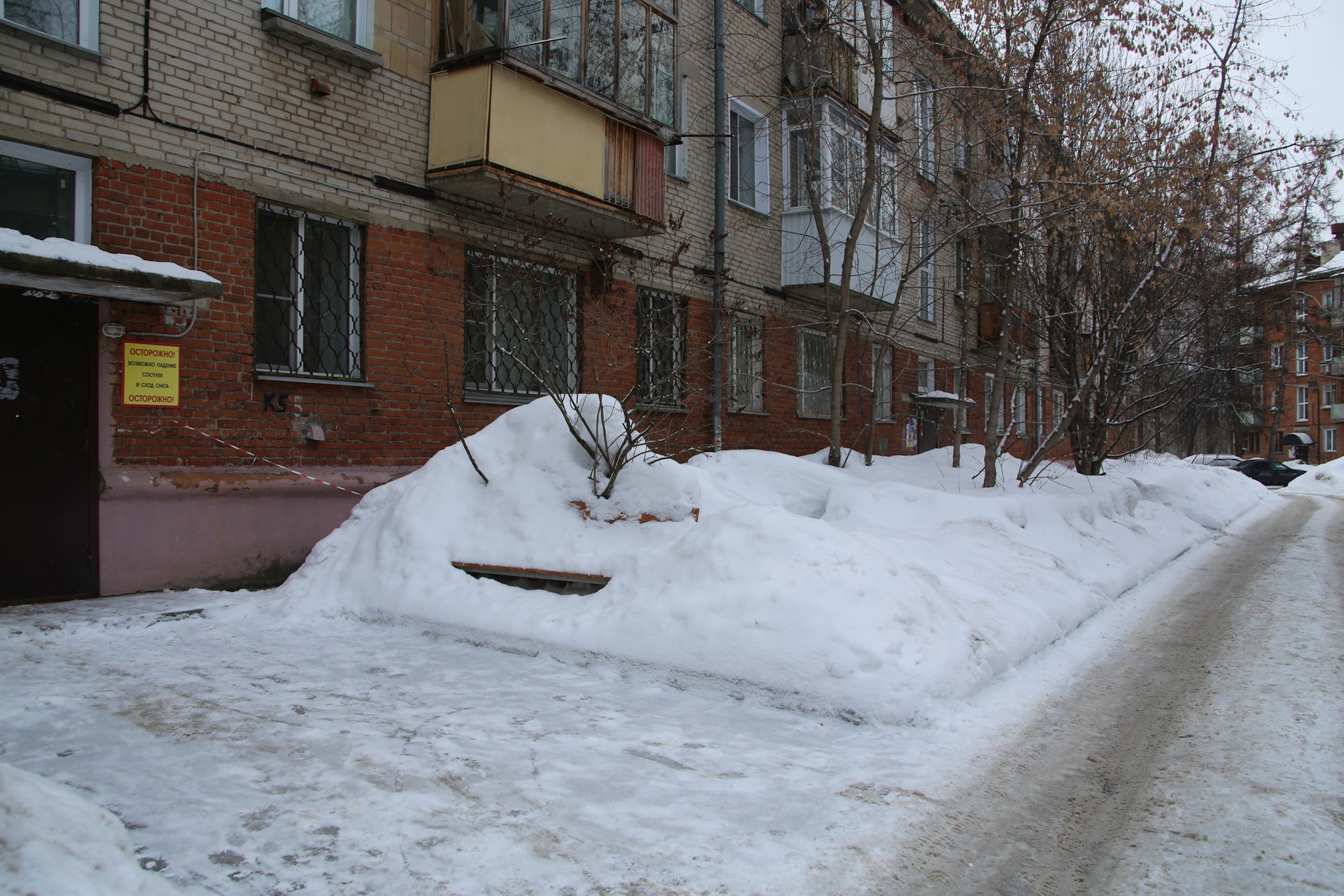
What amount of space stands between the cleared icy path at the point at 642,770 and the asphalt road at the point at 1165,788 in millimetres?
12

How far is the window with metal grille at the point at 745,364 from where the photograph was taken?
12.1 meters

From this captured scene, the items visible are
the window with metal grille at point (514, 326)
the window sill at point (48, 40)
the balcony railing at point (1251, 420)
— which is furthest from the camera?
the balcony railing at point (1251, 420)

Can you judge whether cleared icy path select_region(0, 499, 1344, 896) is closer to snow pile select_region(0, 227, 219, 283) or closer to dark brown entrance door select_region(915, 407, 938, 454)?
snow pile select_region(0, 227, 219, 283)

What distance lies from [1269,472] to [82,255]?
4004cm

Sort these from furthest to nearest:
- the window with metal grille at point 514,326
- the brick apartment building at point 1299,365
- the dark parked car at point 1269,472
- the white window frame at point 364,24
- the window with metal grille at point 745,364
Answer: the dark parked car at point 1269,472, the brick apartment building at point 1299,365, the window with metal grille at point 745,364, the window with metal grille at point 514,326, the white window frame at point 364,24

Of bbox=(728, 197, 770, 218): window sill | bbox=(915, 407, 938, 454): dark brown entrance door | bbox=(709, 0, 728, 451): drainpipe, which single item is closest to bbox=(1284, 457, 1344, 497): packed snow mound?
bbox=(915, 407, 938, 454): dark brown entrance door

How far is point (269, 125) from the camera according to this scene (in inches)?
277

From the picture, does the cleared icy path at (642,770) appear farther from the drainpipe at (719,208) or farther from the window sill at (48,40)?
the drainpipe at (719,208)

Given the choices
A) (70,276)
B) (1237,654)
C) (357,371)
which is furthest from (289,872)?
(357,371)

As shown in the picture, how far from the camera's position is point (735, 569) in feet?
14.7

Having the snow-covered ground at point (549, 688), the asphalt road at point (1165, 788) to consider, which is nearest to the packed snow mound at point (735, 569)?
the snow-covered ground at point (549, 688)

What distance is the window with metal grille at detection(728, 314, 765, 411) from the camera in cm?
1207

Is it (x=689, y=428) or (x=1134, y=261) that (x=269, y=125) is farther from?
(x=1134, y=261)

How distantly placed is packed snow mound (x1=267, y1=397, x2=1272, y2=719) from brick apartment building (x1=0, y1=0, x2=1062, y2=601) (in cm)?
90
